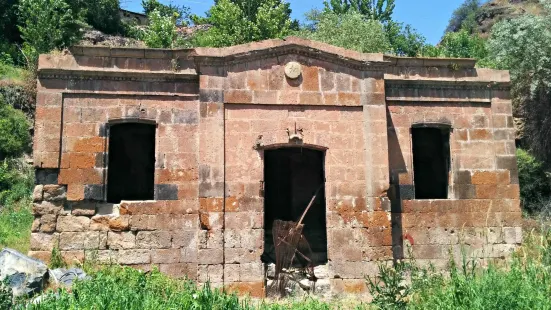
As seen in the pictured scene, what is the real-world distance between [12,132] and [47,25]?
7956 millimetres

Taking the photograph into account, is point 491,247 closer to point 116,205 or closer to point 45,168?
point 116,205

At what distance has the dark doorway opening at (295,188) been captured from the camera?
13570 mm

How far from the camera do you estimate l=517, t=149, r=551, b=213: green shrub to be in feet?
55.5

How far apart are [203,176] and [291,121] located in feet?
7.20

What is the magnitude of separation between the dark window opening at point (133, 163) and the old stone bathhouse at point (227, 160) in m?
1.91

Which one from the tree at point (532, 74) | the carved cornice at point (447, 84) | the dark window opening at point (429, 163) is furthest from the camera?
the tree at point (532, 74)

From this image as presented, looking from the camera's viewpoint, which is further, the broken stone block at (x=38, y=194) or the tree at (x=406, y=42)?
the tree at (x=406, y=42)

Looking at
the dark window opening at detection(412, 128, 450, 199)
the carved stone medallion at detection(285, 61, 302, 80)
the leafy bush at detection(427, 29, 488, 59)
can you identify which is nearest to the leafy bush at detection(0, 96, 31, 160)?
the carved stone medallion at detection(285, 61, 302, 80)

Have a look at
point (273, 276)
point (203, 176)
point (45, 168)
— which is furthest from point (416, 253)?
point (45, 168)

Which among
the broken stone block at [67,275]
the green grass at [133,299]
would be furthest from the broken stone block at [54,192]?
the green grass at [133,299]

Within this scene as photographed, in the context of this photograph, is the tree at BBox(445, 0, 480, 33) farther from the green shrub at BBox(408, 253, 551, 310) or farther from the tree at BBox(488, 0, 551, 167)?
the green shrub at BBox(408, 253, 551, 310)

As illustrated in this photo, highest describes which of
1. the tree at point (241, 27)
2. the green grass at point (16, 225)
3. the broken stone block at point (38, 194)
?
the tree at point (241, 27)

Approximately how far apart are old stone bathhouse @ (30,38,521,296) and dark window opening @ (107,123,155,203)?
75.2 inches

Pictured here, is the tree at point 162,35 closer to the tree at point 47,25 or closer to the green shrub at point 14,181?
the tree at point 47,25
